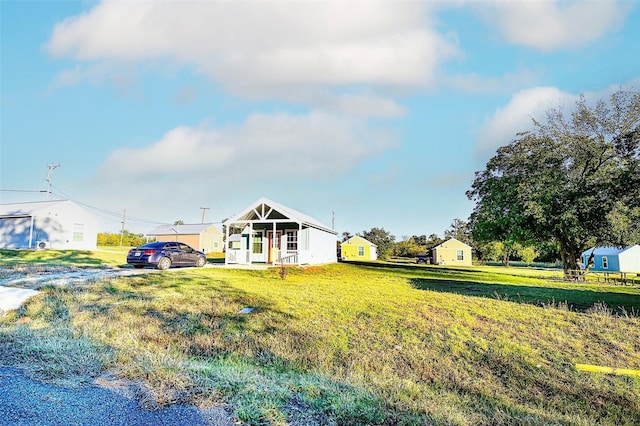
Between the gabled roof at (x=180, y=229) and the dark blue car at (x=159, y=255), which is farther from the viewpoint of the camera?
the gabled roof at (x=180, y=229)

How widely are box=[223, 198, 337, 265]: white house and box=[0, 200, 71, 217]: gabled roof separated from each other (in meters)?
17.5

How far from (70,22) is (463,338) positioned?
1399 centimetres

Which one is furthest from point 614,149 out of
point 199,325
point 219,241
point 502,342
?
point 219,241

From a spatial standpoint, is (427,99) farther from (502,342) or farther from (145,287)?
(145,287)

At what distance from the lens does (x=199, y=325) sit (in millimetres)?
7637

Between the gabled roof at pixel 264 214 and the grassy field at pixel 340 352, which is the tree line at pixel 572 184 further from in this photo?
the gabled roof at pixel 264 214

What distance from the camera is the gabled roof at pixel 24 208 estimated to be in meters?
29.8

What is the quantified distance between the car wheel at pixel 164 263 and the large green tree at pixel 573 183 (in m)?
18.6

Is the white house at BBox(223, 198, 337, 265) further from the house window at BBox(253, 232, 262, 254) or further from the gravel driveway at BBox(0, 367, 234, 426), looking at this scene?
the gravel driveway at BBox(0, 367, 234, 426)

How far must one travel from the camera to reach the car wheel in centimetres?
1725

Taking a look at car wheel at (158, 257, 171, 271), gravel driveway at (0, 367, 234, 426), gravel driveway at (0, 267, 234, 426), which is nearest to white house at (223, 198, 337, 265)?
car wheel at (158, 257, 171, 271)

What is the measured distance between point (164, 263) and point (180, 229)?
35550 mm

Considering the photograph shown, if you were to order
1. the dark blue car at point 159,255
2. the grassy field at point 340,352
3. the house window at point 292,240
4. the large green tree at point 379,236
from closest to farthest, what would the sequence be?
the grassy field at point 340,352 < the dark blue car at point 159,255 < the house window at point 292,240 < the large green tree at point 379,236

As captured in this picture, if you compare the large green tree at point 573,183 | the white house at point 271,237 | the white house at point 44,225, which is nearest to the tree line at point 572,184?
the large green tree at point 573,183
